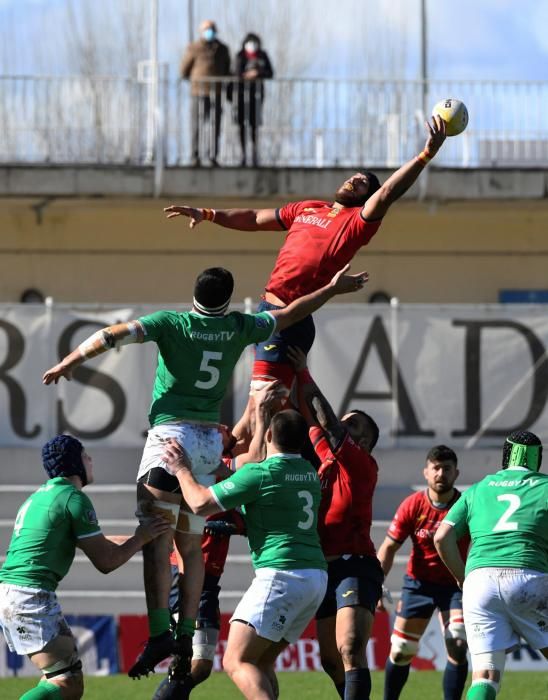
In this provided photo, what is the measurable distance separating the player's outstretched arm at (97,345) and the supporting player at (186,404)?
12 centimetres

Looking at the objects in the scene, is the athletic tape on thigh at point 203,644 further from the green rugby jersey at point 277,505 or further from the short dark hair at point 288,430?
the short dark hair at point 288,430

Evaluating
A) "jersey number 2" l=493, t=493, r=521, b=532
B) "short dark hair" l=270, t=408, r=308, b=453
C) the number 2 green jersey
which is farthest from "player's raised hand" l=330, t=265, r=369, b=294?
"jersey number 2" l=493, t=493, r=521, b=532

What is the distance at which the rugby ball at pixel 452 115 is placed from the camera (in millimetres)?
9617

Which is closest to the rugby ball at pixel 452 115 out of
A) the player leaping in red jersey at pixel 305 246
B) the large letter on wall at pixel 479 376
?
the player leaping in red jersey at pixel 305 246

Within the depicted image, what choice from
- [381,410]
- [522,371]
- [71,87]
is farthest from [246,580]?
[71,87]

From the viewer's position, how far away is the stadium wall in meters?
22.7

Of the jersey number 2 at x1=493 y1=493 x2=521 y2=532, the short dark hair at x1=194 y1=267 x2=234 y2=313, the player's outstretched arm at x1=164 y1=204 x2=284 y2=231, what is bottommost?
the jersey number 2 at x1=493 y1=493 x2=521 y2=532

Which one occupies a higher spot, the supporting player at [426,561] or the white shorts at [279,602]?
the white shorts at [279,602]

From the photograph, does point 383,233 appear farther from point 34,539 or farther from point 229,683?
point 34,539

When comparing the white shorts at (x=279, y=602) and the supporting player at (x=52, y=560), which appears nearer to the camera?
the white shorts at (x=279, y=602)

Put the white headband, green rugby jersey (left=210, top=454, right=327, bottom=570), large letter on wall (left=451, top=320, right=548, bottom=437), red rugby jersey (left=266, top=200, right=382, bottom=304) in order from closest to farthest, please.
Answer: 1. green rugby jersey (left=210, top=454, right=327, bottom=570)
2. the white headband
3. red rugby jersey (left=266, top=200, right=382, bottom=304)
4. large letter on wall (left=451, top=320, right=548, bottom=437)

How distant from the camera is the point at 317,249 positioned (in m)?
10.6

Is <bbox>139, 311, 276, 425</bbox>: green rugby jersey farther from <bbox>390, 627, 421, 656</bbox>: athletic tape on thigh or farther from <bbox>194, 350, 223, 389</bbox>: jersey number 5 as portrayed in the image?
<bbox>390, 627, 421, 656</bbox>: athletic tape on thigh

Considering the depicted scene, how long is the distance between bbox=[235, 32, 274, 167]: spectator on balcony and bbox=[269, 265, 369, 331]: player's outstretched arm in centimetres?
1268
